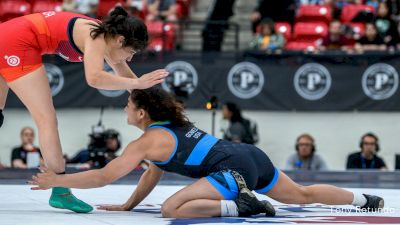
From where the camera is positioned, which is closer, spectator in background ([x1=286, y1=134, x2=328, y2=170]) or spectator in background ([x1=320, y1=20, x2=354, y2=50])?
spectator in background ([x1=286, y1=134, x2=328, y2=170])

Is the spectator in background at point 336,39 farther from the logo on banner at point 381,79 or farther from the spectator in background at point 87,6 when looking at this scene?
the spectator in background at point 87,6

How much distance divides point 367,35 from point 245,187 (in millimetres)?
6410

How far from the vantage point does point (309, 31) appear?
1182 cm

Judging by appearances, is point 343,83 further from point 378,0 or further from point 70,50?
point 70,50

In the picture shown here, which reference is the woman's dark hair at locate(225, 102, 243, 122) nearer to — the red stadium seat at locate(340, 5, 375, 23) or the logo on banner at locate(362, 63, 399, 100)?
the logo on banner at locate(362, 63, 399, 100)

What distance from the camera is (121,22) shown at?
517 centimetres

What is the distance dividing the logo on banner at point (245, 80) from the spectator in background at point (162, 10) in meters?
1.87

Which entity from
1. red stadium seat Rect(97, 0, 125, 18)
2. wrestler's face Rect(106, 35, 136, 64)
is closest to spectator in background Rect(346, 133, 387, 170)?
red stadium seat Rect(97, 0, 125, 18)

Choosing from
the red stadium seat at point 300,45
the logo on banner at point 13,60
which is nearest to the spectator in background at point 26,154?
the red stadium seat at point 300,45

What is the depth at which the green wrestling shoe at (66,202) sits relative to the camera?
5.33 meters

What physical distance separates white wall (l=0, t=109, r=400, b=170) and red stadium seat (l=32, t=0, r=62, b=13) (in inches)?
76.9

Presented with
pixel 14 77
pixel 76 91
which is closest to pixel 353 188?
pixel 14 77

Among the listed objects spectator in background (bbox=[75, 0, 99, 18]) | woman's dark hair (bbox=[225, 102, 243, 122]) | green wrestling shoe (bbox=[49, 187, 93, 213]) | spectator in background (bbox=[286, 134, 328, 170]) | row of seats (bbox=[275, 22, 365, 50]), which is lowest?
green wrestling shoe (bbox=[49, 187, 93, 213])

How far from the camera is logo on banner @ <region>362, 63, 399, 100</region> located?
10508 mm
